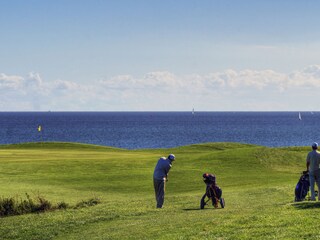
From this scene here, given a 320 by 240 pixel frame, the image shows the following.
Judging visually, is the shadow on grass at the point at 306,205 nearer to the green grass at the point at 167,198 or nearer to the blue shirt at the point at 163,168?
the green grass at the point at 167,198

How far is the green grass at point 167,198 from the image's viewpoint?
1823 cm

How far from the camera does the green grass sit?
18234 mm

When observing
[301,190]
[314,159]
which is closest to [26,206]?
[301,190]

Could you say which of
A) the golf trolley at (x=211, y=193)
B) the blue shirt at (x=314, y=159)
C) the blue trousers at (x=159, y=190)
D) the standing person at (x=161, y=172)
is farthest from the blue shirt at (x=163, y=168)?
the blue shirt at (x=314, y=159)

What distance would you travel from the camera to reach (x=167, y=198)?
29.3 meters

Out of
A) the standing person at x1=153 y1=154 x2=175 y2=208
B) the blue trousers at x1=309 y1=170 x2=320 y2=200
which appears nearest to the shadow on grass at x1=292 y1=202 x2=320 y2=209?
the blue trousers at x1=309 y1=170 x2=320 y2=200

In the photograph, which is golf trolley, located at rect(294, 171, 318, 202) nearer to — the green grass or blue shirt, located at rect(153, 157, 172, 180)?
the green grass

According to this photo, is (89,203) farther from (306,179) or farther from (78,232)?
(306,179)

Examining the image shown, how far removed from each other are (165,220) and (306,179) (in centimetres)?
821

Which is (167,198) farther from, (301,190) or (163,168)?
(301,190)

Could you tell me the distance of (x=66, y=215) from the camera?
24469 millimetres

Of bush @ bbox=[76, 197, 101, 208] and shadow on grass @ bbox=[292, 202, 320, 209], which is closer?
shadow on grass @ bbox=[292, 202, 320, 209]

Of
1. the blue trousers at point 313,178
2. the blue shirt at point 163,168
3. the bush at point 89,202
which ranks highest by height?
the blue shirt at point 163,168

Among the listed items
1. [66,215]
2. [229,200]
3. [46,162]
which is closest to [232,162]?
[46,162]
